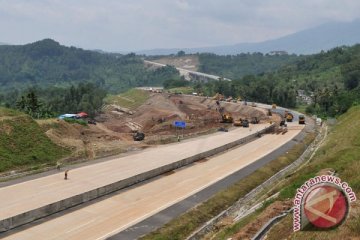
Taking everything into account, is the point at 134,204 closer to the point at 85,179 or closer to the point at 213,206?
the point at 213,206

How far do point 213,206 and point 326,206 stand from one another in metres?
25.6

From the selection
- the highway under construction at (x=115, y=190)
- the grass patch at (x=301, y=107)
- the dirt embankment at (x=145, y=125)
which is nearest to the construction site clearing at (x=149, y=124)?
the dirt embankment at (x=145, y=125)

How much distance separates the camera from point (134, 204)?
160 feet

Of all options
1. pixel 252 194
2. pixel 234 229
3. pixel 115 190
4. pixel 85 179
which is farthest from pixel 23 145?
pixel 234 229

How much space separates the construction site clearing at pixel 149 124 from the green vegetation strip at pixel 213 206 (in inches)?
902

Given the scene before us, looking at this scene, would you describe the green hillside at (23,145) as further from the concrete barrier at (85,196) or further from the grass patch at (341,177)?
the grass patch at (341,177)

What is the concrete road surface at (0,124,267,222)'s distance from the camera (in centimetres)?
4625

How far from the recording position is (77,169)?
6200 centimetres

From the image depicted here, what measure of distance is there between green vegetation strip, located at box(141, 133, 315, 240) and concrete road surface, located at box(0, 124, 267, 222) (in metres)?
12.1

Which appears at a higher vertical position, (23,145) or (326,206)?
(326,206)

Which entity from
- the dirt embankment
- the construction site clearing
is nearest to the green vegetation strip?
the construction site clearing

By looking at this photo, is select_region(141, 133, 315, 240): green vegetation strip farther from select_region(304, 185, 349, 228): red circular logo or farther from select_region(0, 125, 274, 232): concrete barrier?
select_region(304, 185, 349, 228): red circular logo

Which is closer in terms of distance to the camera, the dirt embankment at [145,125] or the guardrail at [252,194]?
the guardrail at [252,194]

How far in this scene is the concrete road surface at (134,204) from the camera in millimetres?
40094
